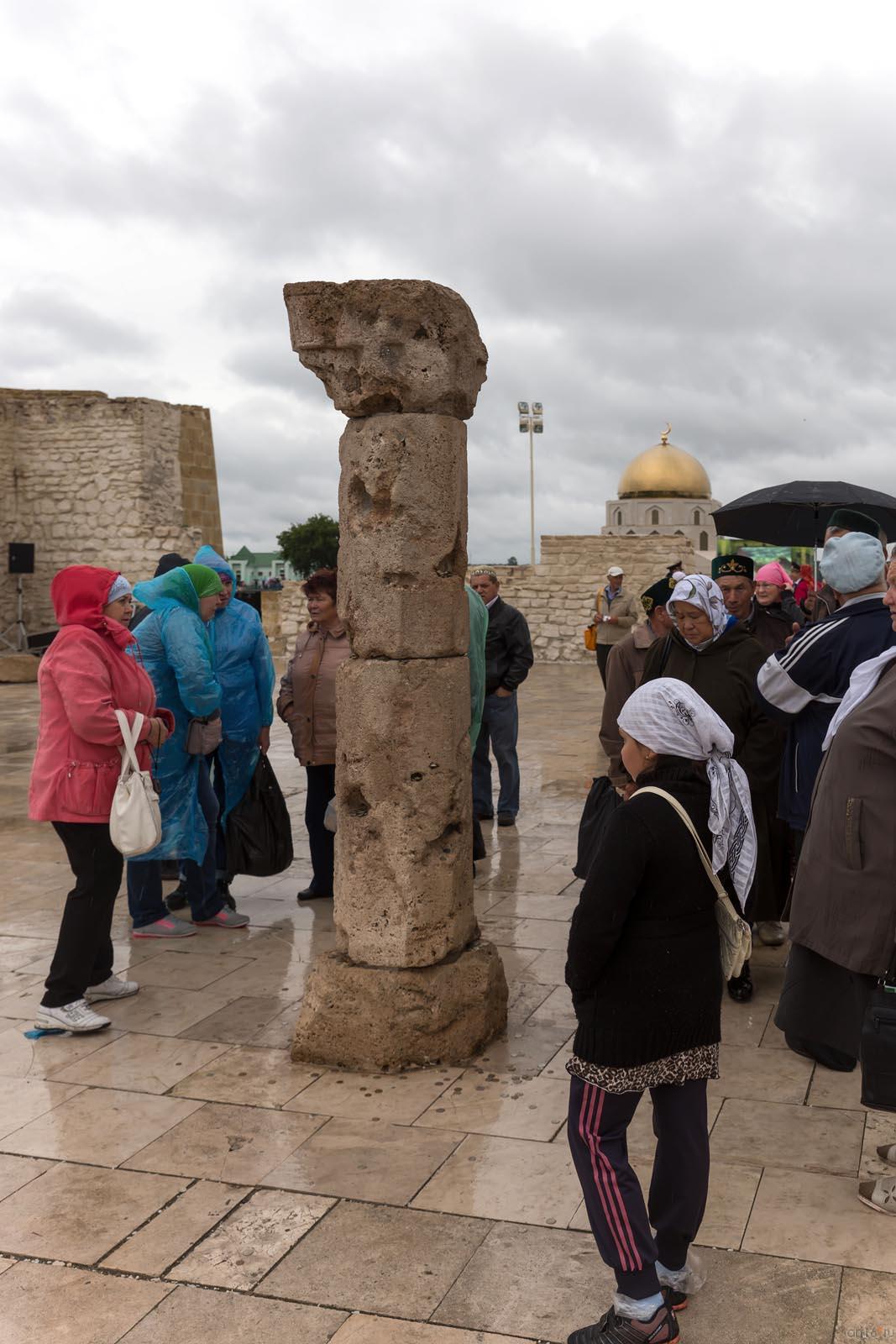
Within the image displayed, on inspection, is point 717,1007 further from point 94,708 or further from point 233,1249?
point 94,708

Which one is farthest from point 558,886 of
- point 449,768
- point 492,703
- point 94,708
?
point 94,708

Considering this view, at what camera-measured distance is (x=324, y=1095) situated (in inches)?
168

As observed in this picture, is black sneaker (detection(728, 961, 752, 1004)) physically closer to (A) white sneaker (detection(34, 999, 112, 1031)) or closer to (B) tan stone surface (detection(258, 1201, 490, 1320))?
(B) tan stone surface (detection(258, 1201, 490, 1320))

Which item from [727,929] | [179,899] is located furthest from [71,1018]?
[727,929]

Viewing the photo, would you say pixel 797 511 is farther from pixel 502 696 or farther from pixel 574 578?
pixel 574 578

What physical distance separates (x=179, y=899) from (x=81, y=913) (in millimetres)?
1933

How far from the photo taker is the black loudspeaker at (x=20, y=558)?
22688mm

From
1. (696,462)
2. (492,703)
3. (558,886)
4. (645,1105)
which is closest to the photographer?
(645,1105)

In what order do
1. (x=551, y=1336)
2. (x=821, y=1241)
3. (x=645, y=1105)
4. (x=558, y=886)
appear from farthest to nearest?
(x=558, y=886) < (x=645, y=1105) < (x=821, y=1241) < (x=551, y=1336)

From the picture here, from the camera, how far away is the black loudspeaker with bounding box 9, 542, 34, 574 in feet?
74.4

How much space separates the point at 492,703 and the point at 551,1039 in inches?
162

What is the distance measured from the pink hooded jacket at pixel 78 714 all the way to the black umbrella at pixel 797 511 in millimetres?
4821

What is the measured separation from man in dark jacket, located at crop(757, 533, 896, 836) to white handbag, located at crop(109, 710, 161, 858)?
2394mm

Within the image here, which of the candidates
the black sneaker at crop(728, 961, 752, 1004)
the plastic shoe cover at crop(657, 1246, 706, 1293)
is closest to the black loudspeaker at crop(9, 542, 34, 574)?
the black sneaker at crop(728, 961, 752, 1004)
